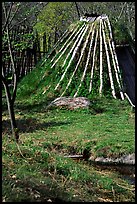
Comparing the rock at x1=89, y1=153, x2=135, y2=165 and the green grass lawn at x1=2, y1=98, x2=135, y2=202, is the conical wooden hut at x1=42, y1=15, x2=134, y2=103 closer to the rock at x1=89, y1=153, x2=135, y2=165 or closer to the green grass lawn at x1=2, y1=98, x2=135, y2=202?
the green grass lawn at x1=2, y1=98, x2=135, y2=202

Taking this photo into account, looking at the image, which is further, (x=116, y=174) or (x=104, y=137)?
(x=104, y=137)

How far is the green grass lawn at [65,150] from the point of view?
17.6ft

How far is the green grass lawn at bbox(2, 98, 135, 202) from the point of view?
5.38 meters

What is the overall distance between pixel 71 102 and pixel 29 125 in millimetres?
2321

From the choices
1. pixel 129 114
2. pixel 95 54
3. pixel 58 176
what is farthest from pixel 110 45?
pixel 58 176

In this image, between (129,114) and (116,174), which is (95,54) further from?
(116,174)

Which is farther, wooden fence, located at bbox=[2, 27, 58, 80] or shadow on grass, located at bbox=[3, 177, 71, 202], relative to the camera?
wooden fence, located at bbox=[2, 27, 58, 80]

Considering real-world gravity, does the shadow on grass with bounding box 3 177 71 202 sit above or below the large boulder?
above

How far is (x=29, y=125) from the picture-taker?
11.9 metres

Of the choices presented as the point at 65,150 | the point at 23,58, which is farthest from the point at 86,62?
the point at 65,150

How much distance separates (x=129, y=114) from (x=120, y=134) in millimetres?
2736

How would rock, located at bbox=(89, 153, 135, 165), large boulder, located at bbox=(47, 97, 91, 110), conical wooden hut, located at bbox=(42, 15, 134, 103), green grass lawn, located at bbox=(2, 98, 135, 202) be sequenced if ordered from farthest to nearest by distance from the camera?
conical wooden hut, located at bbox=(42, 15, 134, 103) < large boulder, located at bbox=(47, 97, 91, 110) < rock, located at bbox=(89, 153, 135, 165) < green grass lawn, located at bbox=(2, 98, 135, 202)

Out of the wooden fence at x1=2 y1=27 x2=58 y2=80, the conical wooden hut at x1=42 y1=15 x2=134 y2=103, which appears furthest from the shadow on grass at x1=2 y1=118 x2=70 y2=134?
the wooden fence at x1=2 y1=27 x2=58 y2=80

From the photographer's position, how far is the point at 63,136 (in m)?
10.4
